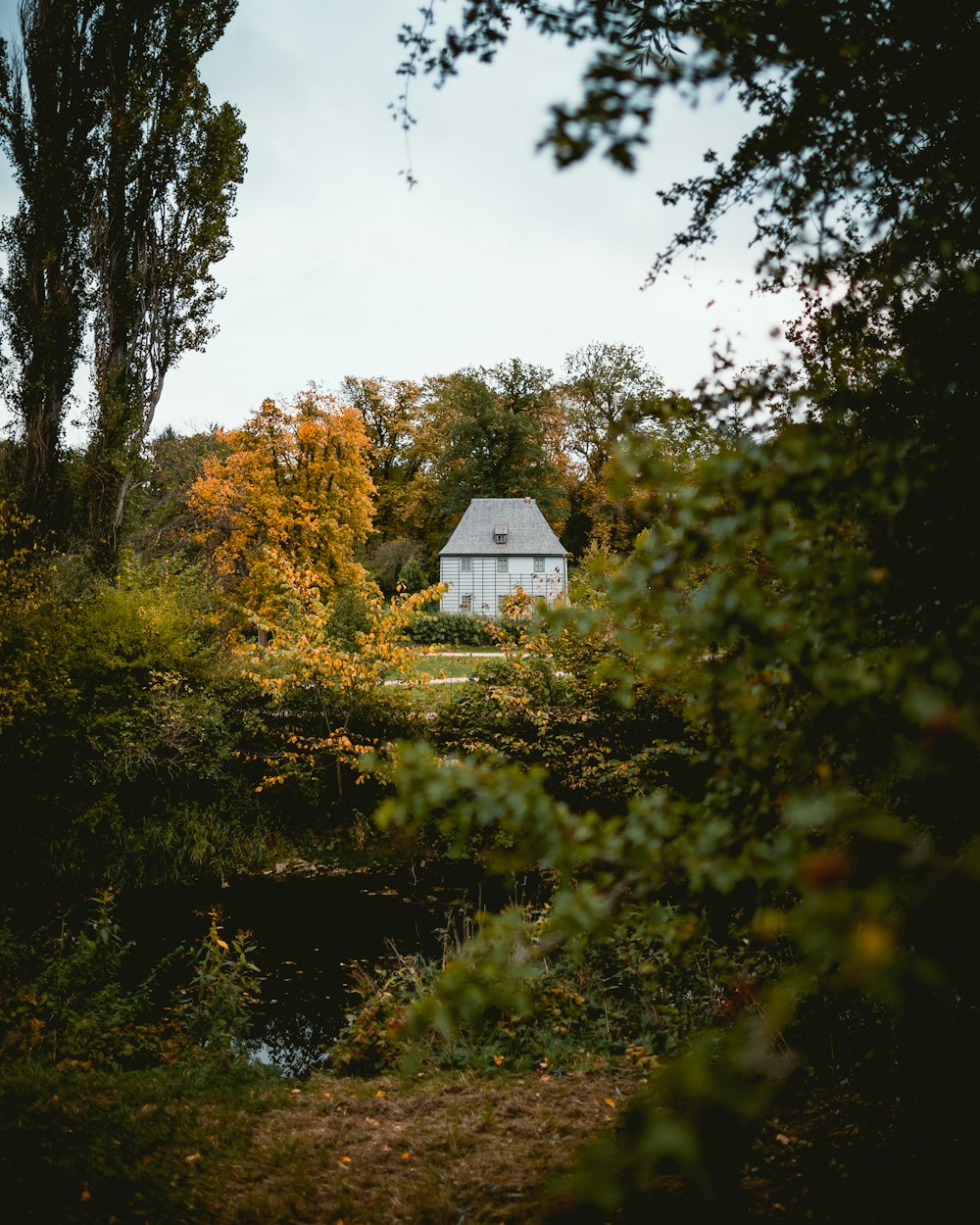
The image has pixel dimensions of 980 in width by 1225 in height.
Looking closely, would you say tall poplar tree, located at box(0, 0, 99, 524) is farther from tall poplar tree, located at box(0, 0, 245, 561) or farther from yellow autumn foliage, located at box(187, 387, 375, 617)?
yellow autumn foliage, located at box(187, 387, 375, 617)

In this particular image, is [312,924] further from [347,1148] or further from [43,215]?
[43,215]

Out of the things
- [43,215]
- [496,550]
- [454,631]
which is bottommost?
[454,631]

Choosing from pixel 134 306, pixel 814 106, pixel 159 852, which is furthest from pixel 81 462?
pixel 814 106

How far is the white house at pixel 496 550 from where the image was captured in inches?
1539

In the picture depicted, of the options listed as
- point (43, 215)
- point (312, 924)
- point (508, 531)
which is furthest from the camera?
point (508, 531)

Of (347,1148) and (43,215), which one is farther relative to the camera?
(43,215)

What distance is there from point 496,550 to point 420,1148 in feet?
116

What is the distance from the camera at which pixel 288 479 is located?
2320 centimetres

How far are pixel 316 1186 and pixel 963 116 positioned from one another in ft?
16.9

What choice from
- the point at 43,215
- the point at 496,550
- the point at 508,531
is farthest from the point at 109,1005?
the point at 508,531

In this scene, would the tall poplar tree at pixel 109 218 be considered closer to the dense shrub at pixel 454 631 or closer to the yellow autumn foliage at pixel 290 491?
the yellow autumn foliage at pixel 290 491

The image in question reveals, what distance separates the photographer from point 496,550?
39.1m

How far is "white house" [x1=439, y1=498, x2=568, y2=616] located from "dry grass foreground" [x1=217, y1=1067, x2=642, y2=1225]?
112ft

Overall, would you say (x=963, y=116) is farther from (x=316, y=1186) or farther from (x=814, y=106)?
(x=316, y=1186)
